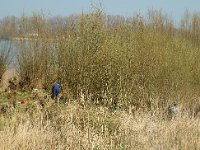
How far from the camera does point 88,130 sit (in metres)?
7.80

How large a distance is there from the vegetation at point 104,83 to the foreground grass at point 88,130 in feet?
0.06

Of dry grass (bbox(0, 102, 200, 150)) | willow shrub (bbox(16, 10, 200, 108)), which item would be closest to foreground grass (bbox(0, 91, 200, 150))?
dry grass (bbox(0, 102, 200, 150))

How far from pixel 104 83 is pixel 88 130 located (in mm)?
4826

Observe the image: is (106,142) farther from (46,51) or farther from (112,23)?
(46,51)

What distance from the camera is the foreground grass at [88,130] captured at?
24.0ft

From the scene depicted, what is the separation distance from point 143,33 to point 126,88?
1.83 metres

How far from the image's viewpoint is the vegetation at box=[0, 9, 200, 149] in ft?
25.4

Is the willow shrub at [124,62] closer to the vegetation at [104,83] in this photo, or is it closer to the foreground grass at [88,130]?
the vegetation at [104,83]

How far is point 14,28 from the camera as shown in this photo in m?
15.8

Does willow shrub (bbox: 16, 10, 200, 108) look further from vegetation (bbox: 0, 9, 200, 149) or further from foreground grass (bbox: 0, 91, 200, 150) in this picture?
foreground grass (bbox: 0, 91, 200, 150)

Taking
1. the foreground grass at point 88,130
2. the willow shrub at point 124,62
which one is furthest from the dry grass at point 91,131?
the willow shrub at point 124,62

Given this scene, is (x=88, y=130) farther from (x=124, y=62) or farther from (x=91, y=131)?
(x=124, y=62)

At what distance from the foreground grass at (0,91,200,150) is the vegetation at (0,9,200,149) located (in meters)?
0.02

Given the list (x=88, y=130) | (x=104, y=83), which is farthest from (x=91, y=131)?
(x=104, y=83)
